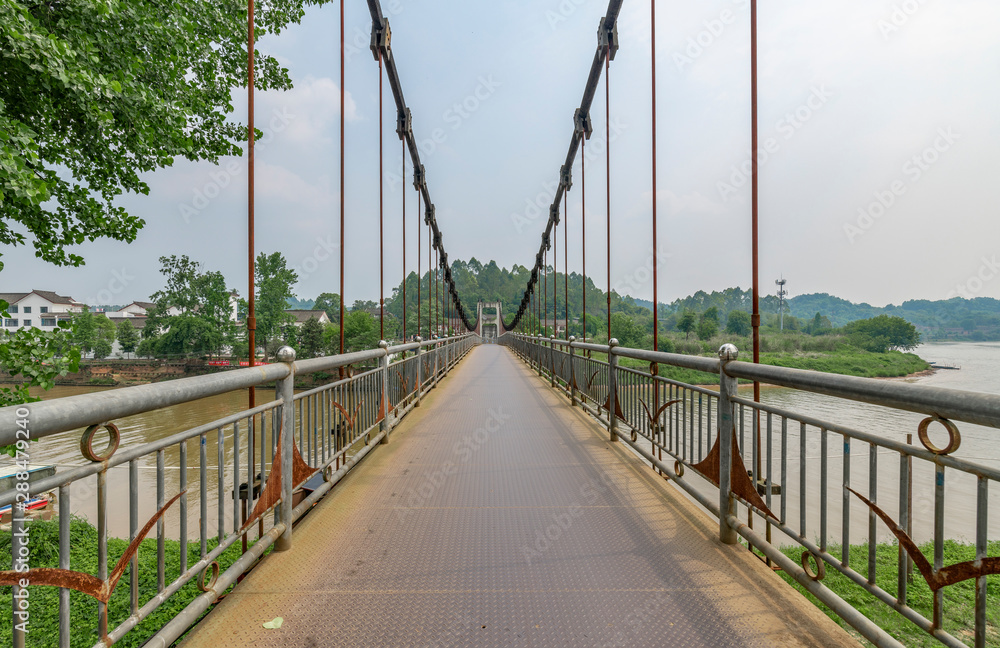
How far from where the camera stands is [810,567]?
5.97ft

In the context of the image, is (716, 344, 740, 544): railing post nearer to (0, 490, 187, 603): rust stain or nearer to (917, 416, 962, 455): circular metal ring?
(917, 416, 962, 455): circular metal ring

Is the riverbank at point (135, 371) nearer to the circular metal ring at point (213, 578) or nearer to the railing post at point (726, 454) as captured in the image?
→ the circular metal ring at point (213, 578)

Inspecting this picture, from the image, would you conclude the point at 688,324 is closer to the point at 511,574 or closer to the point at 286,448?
the point at 511,574

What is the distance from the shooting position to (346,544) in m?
2.29

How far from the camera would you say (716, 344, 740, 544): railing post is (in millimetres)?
2260

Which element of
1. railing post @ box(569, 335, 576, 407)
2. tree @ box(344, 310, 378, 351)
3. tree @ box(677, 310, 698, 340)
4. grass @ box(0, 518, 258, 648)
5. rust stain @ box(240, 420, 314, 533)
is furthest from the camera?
tree @ box(677, 310, 698, 340)

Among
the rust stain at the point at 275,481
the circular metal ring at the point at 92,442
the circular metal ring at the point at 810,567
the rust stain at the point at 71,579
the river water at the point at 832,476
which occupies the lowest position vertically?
the river water at the point at 832,476

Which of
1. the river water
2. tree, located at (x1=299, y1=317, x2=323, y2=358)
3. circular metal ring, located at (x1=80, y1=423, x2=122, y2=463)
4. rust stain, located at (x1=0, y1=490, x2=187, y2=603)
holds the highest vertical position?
circular metal ring, located at (x1=80, y1=423, x2=122, y2=463)

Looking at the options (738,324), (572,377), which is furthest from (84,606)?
(738,324)

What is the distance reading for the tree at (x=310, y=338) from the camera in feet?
185

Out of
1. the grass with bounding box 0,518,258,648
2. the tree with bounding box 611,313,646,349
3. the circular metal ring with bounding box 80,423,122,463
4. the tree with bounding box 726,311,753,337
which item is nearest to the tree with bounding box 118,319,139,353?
the tree with bounding box 611,313,646,349

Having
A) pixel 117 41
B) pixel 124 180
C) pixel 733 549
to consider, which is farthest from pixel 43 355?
pixel 733 549

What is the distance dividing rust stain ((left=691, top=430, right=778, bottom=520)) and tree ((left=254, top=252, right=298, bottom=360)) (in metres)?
59.1

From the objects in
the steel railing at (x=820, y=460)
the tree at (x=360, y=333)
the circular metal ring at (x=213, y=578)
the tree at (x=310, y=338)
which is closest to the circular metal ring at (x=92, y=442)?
the circular metal ring at (x=213, y=578)
